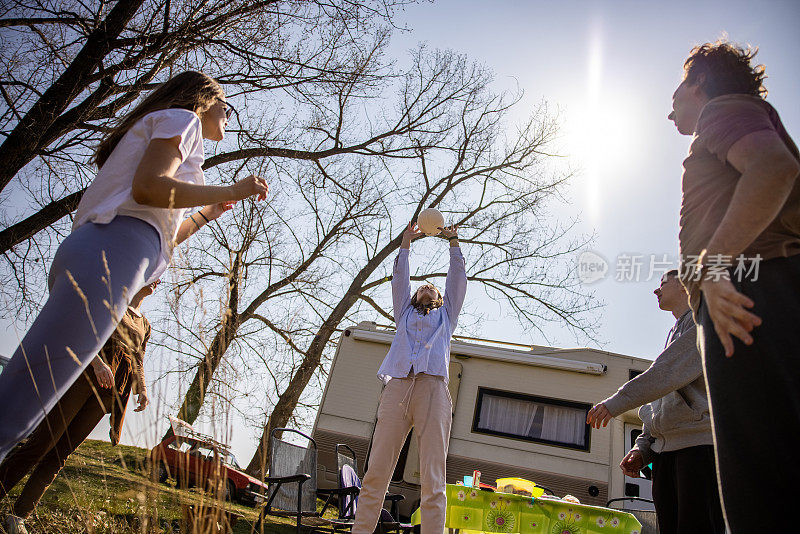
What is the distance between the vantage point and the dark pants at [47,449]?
2.23 meters

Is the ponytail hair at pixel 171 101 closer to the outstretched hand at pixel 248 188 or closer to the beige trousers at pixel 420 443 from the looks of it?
the outstretched hand at pixel 248 188

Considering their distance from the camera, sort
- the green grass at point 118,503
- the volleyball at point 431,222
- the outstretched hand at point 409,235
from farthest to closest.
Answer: the volleyball at point 431,222 < the outstretched hand at point 409,235 < the green grass at point 118,503

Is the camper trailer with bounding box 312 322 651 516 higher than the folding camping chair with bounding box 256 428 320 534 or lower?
higher

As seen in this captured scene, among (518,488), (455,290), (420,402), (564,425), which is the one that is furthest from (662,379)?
(564,425)

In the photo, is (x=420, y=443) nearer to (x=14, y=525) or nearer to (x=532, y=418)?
(x=14, y=525)

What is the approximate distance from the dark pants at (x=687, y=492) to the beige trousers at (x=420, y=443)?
1081 millimetres

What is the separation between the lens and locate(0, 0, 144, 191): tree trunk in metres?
4.27

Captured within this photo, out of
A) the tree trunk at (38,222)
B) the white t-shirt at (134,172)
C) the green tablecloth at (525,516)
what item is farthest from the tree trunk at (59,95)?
the green tablecloth at (525,516)

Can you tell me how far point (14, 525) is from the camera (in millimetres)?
2072

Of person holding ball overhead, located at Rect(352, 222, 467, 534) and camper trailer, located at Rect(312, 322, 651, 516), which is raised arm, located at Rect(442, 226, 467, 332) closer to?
person holding ball overhead, located at Rect(352, 222, 467, 534)

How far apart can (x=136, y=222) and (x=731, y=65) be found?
1.63 meters

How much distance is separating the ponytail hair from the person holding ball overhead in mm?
1972

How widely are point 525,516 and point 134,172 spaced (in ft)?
10.9

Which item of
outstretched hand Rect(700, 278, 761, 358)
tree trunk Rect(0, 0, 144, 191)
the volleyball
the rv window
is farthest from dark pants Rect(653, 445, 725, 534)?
the rv window
